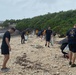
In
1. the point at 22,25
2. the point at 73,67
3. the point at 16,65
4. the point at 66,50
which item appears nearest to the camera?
the point at 73,67

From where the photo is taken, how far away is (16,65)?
13.5 m

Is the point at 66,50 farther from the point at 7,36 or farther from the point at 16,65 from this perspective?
the point at 7,36

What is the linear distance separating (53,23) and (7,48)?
131 feet

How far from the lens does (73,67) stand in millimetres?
12156

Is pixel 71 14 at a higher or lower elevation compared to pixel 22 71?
higher

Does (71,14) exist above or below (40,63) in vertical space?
above

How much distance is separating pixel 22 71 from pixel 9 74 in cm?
83

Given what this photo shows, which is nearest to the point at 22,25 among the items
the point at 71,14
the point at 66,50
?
the point at 71,14

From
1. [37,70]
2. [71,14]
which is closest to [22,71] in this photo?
[37,70]

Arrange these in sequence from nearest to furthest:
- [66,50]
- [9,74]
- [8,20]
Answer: [9,74], [66,50], [8,20]

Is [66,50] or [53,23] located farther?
[53,23]

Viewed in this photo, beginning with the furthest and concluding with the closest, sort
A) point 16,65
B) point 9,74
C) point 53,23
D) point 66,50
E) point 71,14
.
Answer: point 71,14, point 53,23, point 66,50, point 16,65, point 9,74

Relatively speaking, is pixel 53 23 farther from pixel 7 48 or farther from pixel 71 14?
pixel 7 48

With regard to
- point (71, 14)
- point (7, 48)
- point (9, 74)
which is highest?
point (71, 14)
